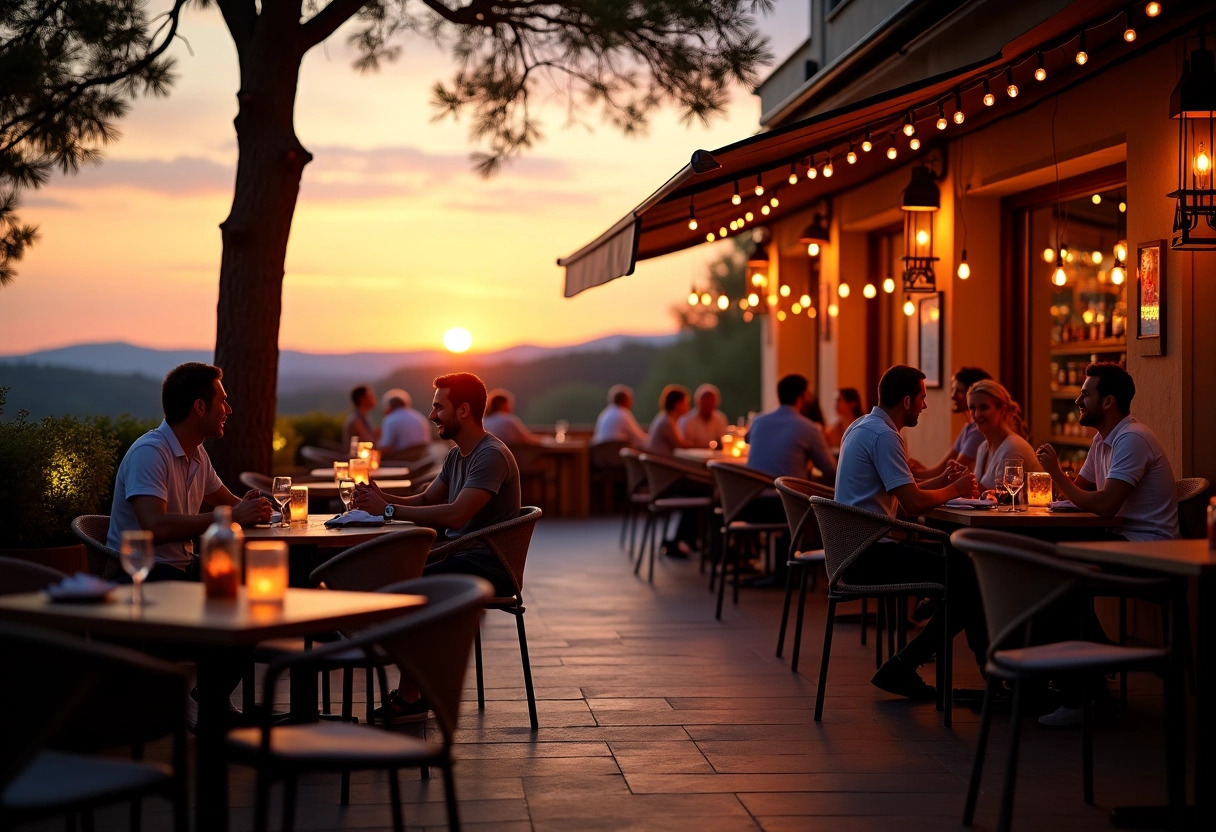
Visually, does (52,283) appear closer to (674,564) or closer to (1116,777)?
(674,564)

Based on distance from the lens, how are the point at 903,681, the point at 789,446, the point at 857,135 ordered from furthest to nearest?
the point at 789,446 → the point at 857,135 → the point at 903,681

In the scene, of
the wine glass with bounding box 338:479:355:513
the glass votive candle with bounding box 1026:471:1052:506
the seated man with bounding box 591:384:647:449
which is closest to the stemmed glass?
the glass votive candle with bounding box 1026:471:1052:506

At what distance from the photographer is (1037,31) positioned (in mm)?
6215

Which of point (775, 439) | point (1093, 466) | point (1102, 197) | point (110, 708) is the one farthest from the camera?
point (775, 439)

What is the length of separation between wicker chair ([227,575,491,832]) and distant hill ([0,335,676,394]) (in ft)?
7.31

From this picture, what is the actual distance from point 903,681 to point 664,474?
421 cm

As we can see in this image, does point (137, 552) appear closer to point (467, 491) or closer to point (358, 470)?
point (467, 491)

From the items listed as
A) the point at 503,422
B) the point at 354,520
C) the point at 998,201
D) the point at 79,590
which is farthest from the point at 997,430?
the point at 503,422

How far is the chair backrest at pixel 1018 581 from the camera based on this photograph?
3.57 m

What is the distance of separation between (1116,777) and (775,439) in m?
4.31

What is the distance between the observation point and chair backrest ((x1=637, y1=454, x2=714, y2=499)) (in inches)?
374

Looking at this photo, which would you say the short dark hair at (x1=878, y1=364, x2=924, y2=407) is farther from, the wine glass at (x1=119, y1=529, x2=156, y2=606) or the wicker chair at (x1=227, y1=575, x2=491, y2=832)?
the wine glass at (x1=119, y1=529, x2=156, y2=606)

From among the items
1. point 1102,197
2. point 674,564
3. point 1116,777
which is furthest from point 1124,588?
point 674,564

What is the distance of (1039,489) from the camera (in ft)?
18.0
